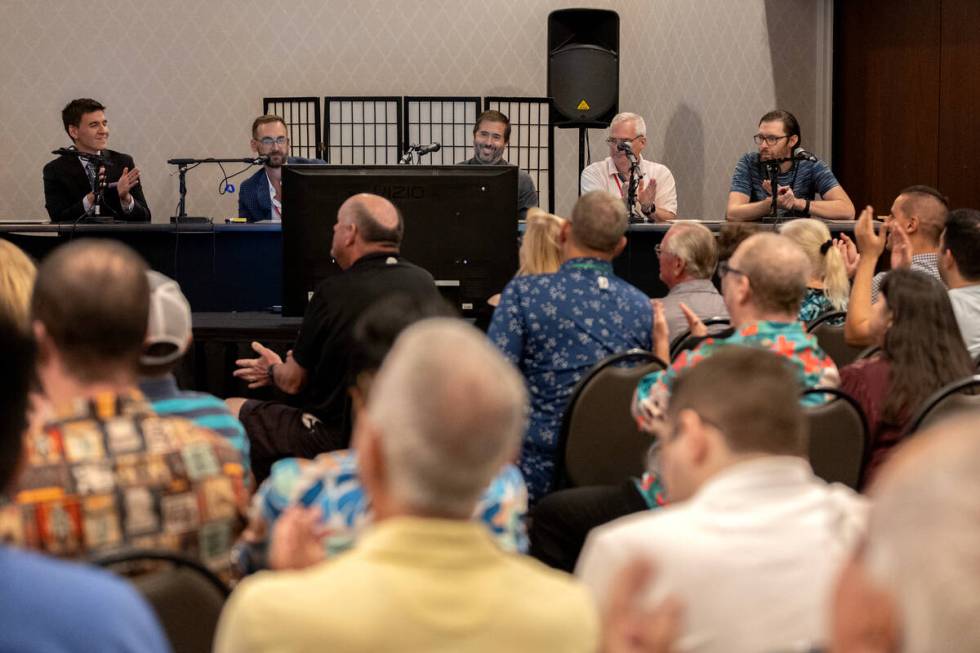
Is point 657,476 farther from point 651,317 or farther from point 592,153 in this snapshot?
point 592,153

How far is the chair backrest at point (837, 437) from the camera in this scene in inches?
108

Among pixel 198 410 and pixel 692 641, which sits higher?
pixel 198 410

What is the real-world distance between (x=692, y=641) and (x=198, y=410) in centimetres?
96

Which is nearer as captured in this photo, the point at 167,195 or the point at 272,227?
the point at 272,227

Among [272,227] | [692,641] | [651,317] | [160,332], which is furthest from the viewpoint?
[272,227]

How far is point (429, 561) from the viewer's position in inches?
48.8

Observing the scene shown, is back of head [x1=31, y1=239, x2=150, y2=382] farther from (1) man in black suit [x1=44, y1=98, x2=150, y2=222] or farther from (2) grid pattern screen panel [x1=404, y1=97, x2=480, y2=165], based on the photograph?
(2) grid pattern screen panel [x1=404, y1=97, x2=480, y2=165]

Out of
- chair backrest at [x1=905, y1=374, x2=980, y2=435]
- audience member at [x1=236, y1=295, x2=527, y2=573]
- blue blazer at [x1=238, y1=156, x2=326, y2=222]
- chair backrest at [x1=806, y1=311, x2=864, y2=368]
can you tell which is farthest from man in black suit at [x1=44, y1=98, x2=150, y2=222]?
audience member at [x1=236, y1=295, x2=527, y2=573]

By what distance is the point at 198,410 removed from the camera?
2100 millimetres

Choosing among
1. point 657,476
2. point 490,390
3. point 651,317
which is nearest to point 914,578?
point 490,390

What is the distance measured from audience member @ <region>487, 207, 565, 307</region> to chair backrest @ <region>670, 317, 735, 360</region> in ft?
1.47

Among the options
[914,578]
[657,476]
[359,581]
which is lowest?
[657,476]

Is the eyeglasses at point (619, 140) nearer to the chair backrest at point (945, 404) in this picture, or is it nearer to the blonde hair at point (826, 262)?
the blonde hair at point (826, 262)

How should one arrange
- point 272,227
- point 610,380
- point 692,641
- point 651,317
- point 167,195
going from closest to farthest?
point 692,641, point 610,380, point 651,317, point 272,227, point 167,195
